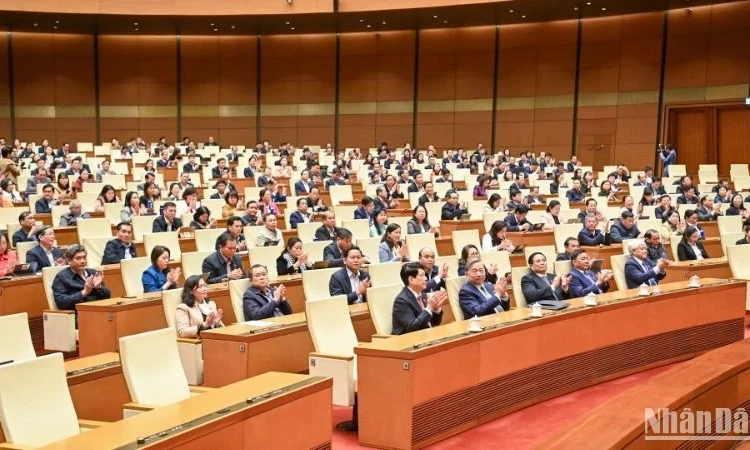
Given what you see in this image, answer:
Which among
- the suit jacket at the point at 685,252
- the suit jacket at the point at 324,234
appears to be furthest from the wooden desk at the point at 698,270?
the suit jacket at the point at 324,234

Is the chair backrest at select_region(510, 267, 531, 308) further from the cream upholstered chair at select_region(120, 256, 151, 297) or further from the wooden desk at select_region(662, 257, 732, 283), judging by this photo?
the cream upholstered chair at select_region(120, 256, 151, 297)

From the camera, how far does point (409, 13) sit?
18078 mm

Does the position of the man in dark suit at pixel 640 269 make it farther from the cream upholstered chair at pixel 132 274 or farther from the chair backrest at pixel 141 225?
the chair backrest at pixel 141 225

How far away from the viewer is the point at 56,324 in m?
6.33

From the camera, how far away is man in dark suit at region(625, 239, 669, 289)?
760 centimetres

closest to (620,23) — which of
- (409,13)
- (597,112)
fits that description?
(597,112)

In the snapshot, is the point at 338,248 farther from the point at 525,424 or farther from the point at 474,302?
the point at 525,424

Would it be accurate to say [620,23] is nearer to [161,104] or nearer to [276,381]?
[161,104]

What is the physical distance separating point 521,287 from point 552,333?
28.7 inches

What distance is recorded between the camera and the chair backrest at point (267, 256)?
768cm

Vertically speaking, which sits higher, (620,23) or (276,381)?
(620,23)

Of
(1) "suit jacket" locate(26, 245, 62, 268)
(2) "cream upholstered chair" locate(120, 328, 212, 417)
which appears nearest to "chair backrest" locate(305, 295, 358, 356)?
(2) "cream upholstered chair" locate(120, 328, 212, 417)

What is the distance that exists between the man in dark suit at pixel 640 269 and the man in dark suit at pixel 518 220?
2.69 m

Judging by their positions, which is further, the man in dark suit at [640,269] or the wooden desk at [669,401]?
the man in dark suit at [640,269]
